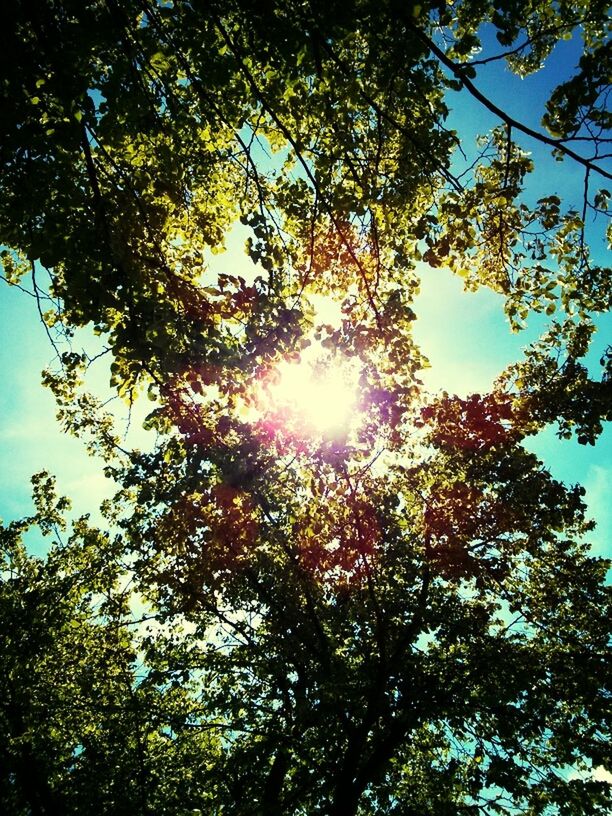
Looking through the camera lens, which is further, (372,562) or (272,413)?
(372,562)

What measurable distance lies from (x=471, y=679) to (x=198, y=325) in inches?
382

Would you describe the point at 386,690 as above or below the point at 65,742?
above

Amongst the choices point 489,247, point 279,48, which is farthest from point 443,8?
point 489,247

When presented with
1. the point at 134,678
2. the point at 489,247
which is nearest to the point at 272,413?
the point at 489,247

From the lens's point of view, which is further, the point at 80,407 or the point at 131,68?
the point at 80,407

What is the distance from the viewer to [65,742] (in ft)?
43.5

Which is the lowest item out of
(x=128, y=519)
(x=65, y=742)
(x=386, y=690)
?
(x=65, y=742)

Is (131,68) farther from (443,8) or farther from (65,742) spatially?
(65,742)

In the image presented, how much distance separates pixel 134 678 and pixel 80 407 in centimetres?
858

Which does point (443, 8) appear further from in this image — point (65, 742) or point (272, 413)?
point (65, 742)

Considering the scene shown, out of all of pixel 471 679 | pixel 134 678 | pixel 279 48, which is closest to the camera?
pixel 279 48

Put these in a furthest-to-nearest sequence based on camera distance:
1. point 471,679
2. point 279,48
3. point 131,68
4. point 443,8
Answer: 1. point 471,679
2. point 131,68
3. point 279,48
4. point 443,8

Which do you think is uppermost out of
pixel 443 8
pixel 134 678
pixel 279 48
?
pixel 443 8

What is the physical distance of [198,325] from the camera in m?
4.96
